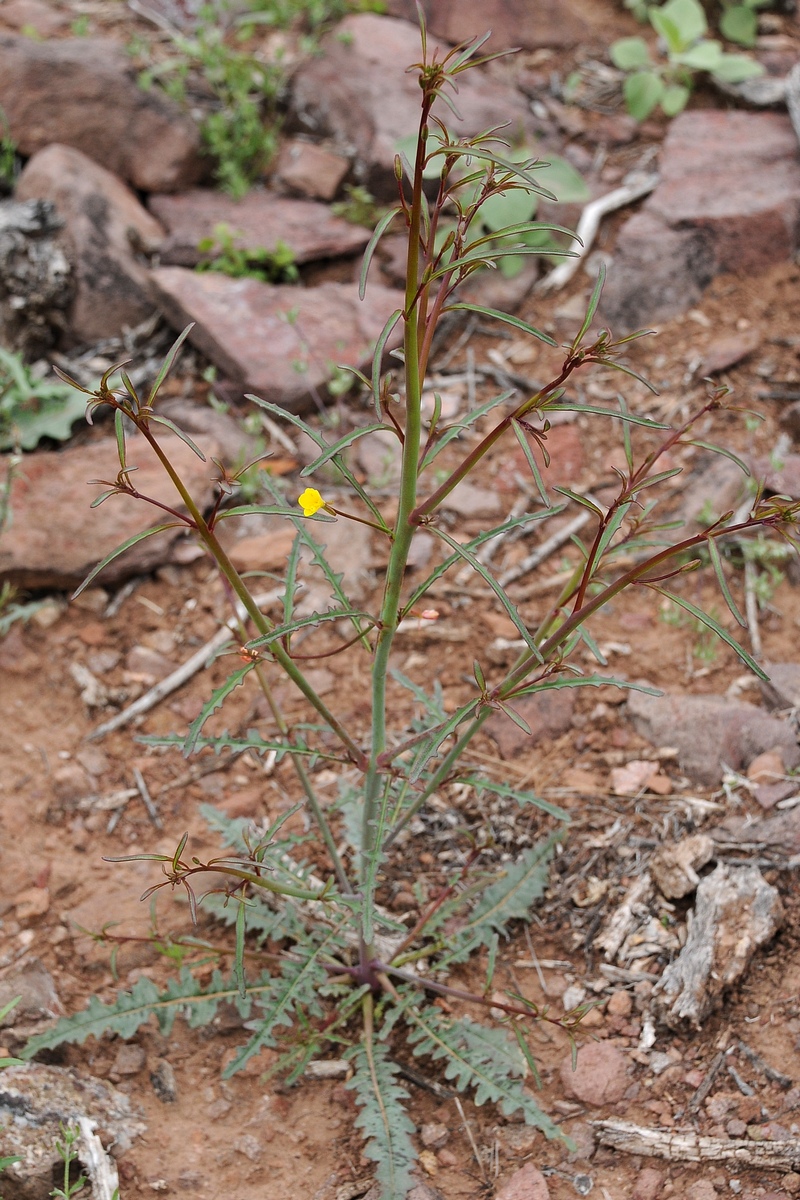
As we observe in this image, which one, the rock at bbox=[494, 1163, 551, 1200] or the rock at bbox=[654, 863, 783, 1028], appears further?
the rock at bbox=[654, 863, 783, 1028]

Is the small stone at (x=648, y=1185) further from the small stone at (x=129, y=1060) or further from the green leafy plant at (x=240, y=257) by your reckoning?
the green leafy plant at (x=240, y=257)

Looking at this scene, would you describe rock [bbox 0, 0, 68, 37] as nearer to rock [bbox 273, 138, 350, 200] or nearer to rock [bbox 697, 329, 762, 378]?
rock [bbox 273, 138, 350, 200]

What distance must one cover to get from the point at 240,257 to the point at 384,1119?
3.52 metres

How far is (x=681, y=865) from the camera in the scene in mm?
2527

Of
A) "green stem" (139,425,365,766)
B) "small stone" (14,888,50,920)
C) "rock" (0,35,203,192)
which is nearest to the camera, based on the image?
"green stem" (139,425,365,766)

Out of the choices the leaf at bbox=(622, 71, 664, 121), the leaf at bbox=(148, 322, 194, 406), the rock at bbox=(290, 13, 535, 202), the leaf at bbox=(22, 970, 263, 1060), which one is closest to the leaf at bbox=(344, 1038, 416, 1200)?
the leaf at bbox=(22, 970, 263, 1060)

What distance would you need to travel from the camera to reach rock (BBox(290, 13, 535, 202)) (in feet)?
15.6

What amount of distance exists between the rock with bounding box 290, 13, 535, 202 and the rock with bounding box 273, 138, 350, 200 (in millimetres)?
77

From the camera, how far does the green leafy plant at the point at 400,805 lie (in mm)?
1608

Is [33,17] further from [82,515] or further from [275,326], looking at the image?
[82,515]

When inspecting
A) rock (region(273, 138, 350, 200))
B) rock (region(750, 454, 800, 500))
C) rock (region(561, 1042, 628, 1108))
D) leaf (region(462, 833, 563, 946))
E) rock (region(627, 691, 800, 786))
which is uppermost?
rock (region(273, 138, 350, 200))

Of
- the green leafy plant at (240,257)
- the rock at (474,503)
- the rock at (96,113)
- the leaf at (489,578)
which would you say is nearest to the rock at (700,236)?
the rock at (474,503)

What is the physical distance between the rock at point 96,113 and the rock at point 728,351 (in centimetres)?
263

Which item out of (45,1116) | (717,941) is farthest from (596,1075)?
(45,1116)
